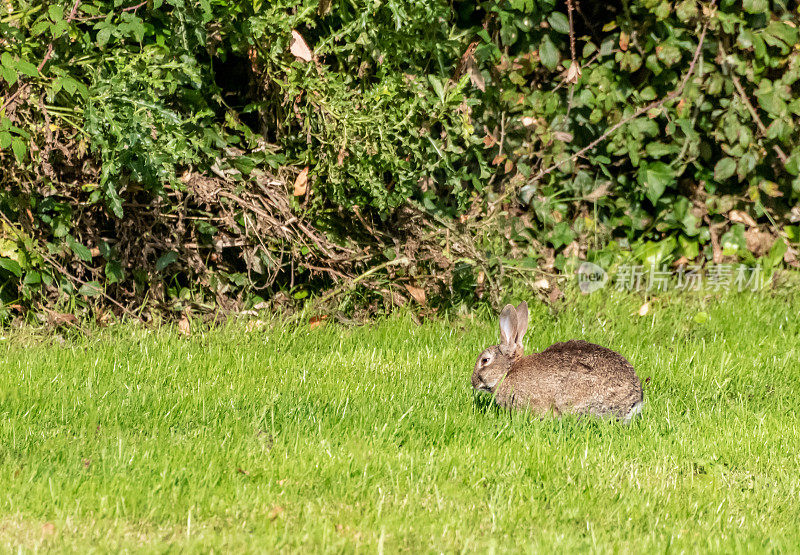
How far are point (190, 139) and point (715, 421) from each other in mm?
3174

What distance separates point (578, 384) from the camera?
4.45 meters

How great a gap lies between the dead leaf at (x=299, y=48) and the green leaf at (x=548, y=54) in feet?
6.28

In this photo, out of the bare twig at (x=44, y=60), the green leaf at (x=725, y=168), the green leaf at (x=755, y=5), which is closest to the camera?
the bare twig at (x=44, y=60)

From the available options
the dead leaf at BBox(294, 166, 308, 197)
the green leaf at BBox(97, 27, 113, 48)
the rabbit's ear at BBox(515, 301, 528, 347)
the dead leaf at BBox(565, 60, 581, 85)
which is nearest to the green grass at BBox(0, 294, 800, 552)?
the rabbit's ear at BBox(515, 301, 528, 347)

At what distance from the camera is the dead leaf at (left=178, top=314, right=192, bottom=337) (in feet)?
19.3

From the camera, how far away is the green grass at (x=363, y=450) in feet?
11.0

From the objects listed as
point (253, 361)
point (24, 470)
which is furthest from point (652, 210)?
point (24, 470)

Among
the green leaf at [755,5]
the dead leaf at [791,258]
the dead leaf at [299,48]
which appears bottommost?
the dead leaf at [791,258]

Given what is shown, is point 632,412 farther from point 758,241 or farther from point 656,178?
point 758,241

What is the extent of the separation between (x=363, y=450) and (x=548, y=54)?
3.87m

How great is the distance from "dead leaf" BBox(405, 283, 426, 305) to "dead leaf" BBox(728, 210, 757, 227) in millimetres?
2764

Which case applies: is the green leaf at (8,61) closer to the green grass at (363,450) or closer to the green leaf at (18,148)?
the green leaf at (18,148)

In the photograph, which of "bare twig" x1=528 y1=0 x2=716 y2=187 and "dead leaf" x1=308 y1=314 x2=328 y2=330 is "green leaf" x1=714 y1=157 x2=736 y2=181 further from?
"dead leaf" x1=308 y1=314 x2=328 y2=330

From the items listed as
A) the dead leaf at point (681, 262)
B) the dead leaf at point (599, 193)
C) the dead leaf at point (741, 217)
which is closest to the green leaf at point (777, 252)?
the dead leaf at point (741, 217)
